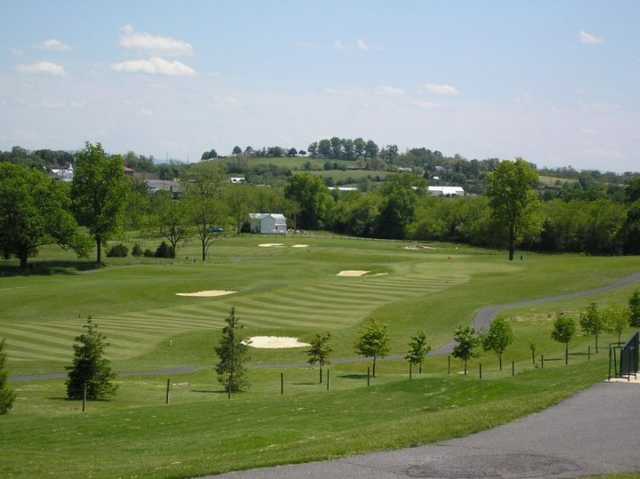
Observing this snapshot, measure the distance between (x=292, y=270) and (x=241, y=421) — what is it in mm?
64902

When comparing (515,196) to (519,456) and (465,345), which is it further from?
(519,456)

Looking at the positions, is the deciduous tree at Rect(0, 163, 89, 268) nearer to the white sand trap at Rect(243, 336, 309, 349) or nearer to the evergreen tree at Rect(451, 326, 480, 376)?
the white sand trap at Rect(243, 336, 309, 349)

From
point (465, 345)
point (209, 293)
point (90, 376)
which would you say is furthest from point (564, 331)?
point (209, 293)

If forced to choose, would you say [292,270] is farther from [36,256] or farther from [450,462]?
[450,462]

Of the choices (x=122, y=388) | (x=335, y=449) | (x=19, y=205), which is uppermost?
(x=19, y=205)

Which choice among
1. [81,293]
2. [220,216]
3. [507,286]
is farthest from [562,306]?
[220,216]

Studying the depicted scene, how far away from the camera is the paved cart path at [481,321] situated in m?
41.0

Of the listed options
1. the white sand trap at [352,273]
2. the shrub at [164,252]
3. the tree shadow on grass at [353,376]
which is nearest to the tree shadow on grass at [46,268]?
the shrub at [164,252]

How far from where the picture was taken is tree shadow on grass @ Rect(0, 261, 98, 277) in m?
Answer: 85.1

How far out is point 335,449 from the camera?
60.7 feet

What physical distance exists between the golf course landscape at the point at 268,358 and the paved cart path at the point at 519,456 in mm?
748

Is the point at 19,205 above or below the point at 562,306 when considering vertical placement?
above

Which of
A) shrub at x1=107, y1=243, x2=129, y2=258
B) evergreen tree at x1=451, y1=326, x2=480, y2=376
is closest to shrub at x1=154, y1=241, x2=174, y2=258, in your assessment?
shrub at x1=107, y1=243, x2=129, y2=258

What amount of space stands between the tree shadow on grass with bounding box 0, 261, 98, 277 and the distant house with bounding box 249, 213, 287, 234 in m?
74.8
